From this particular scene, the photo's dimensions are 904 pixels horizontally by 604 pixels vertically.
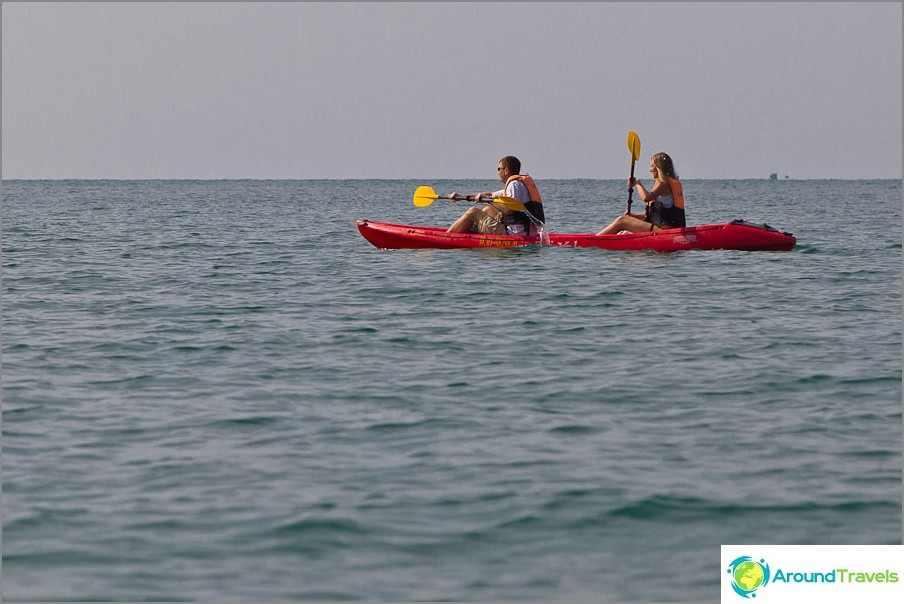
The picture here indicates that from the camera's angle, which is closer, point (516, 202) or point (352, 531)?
point (352, 531)

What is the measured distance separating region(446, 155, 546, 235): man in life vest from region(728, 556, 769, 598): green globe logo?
12.1 meters

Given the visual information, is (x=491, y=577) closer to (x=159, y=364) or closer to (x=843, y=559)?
(x=843, y=559)

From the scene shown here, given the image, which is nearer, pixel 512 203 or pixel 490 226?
pixel 512 203

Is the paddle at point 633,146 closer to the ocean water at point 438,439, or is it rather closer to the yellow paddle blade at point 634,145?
the yellow paddle blade at point 634,145

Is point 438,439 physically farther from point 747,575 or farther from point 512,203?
point 512,203

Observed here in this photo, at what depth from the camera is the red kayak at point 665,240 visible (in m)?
17.2

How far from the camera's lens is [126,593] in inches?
191

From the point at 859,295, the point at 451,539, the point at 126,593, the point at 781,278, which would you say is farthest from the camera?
the point at 781,278

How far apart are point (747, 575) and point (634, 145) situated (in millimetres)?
14264

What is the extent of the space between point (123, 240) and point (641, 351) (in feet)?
56.6

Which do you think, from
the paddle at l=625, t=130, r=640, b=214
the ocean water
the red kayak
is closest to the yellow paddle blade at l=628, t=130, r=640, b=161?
the paddle at l=625, t=130, r=640, b=214

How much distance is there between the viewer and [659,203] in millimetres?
17125

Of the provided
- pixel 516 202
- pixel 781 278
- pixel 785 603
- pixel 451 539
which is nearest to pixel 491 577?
pixel 451 539

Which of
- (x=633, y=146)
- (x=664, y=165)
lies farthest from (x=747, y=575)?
(x=633, y=146)
